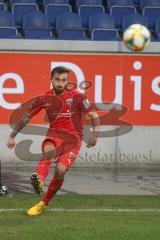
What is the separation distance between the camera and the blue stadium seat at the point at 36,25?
45.9 feet

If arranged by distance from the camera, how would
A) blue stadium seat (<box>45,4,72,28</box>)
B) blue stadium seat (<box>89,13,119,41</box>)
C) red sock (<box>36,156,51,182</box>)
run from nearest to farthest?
red sock (<box>36,156,51,182</box>) < blue stadium seat (<box>89,13,119,41</box>) < blue stadium seat (<box>45,4,72,28</box>)

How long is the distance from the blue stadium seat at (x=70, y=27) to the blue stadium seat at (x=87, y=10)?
40 centimetres

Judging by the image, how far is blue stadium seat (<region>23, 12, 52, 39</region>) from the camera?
551 inches

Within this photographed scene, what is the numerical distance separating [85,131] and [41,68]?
58.8 inches

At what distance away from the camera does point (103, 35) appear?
46.6 ft

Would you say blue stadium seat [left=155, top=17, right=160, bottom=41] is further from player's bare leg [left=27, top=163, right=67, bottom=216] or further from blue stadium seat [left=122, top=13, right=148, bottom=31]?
player's bare leg [left=27, top=163, right=67, bottom=216]

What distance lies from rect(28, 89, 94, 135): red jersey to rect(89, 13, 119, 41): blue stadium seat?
16.7 ft

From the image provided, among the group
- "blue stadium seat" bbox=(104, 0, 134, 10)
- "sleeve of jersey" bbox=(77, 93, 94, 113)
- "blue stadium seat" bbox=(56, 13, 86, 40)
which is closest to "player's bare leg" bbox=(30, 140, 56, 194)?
"sleeve of jersey" bbox=(77, 93, 94, 113)

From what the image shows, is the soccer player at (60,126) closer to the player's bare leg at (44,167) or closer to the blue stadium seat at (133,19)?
the player's bare leg at (44,167)

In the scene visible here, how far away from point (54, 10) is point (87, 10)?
0.74 m

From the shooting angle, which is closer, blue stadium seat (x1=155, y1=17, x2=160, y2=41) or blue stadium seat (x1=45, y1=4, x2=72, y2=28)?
blue stadium seat (x1=155, y1=17, x2=160, y2=41)

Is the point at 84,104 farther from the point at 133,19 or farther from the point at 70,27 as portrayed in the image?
the point at 133,19

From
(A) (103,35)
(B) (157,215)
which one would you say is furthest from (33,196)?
(A) (103,35)

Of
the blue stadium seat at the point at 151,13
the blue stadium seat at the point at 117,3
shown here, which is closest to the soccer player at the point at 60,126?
the blue stadium seat at the point at 151,13
